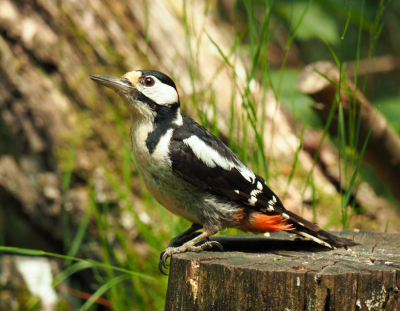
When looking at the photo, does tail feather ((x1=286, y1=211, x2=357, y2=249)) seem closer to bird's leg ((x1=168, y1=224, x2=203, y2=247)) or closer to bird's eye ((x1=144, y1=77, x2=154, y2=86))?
bird's leg ((x1=168, y1=224, x2=203, y2=247))

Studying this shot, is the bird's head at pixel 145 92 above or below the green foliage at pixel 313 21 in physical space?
below

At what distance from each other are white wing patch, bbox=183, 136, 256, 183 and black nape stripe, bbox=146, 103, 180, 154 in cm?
15

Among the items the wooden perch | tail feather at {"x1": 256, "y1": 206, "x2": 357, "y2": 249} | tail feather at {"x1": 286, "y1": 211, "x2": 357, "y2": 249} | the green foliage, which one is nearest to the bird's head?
tail feather at {"x1": 256, "y1": 206, "x2": 357, "y2": 249}

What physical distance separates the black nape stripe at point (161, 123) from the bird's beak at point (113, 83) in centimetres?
20

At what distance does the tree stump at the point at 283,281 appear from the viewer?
1656 mm

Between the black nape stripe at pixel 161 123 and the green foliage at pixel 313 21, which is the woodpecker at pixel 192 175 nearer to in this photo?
the black nape stripe at pixel 161 123

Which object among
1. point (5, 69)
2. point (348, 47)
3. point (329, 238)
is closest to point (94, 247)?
point (5, 69)

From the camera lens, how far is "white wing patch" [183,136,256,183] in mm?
2322

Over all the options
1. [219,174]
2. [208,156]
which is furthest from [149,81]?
[219,174]

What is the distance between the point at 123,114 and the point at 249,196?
2409 mm

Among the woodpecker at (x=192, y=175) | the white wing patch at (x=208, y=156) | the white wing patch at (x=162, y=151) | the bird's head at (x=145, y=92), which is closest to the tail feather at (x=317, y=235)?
the woodpecker at (x=192, y=175)

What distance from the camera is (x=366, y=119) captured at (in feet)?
11.3

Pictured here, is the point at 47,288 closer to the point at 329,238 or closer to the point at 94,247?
the point at 94,247

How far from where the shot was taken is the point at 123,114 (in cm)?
444
